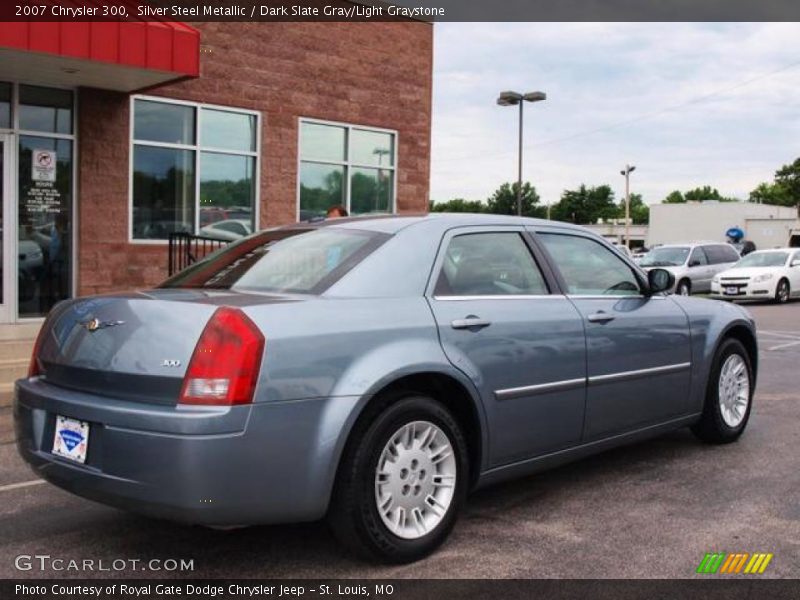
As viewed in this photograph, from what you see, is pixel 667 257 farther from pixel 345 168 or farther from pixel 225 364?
pixel 225 364

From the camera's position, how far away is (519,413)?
13.9 ft

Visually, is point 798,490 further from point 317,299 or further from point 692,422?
point 317,299

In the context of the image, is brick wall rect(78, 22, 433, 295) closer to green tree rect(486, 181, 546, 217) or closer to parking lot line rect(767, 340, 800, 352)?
parking lot line rect(767, 340, 800, 352)

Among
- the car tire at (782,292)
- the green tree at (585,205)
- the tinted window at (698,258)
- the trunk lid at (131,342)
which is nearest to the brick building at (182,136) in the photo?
the trunk lid at (131,342)

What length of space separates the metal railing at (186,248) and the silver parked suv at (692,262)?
48.9 feet

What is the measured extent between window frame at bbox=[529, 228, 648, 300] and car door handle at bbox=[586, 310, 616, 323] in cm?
11

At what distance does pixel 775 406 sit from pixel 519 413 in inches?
167

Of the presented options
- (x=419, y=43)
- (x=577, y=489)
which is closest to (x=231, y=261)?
(x=577, y=489)

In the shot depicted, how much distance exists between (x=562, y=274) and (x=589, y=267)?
14.5 inches

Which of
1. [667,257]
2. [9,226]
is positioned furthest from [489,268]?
[667,257]

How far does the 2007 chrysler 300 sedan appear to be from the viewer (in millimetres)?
3316

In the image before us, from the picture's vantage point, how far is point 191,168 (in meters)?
12.3

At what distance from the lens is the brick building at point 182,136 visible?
10.1 m

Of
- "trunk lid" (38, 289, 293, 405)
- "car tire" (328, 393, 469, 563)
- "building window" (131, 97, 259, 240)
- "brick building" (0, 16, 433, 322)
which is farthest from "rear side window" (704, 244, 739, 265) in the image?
"trunk lid" (38, 289, 293, 405)
